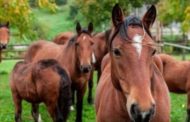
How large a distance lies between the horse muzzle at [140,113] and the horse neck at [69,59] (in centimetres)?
513

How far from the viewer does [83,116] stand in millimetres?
7996

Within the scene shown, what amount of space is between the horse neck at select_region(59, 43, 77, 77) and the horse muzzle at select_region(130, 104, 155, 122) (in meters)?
5.13

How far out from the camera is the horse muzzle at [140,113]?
2503 millimetres

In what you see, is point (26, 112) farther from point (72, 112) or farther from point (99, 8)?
point (99, 8)

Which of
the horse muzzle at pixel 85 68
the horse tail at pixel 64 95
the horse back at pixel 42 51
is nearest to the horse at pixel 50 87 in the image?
the horse tail at pixel 64 95

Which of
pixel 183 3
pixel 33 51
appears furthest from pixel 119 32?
pixel 183 3

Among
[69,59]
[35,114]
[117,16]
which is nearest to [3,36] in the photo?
[69,59]

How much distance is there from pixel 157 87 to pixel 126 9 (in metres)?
16.2

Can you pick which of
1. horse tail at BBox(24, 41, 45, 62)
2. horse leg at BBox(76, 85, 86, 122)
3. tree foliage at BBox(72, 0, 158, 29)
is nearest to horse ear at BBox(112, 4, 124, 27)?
horse leg at BBox(76, 85, 86, 122)

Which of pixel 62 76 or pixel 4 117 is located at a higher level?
pixel 62 76

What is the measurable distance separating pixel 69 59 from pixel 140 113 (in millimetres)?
5456

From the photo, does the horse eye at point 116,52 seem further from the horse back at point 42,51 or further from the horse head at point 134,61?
the horse back at point 42,51

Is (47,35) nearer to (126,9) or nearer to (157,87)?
(126,9)

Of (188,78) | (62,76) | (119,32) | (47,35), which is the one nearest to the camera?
(119,32)
